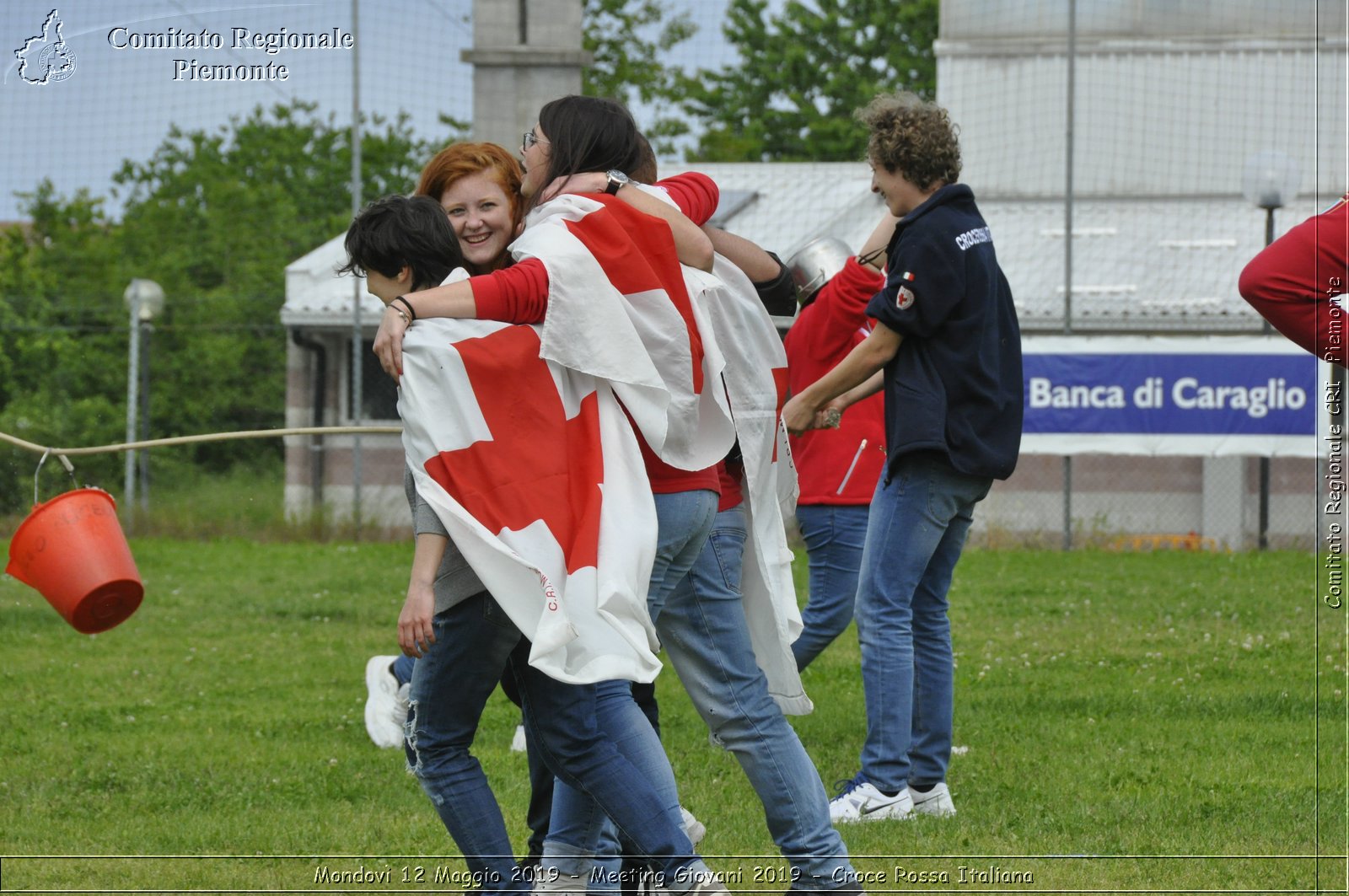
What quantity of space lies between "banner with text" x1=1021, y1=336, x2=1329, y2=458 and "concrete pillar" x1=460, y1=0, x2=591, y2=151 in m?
6.23

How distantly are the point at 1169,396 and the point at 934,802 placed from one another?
812cm

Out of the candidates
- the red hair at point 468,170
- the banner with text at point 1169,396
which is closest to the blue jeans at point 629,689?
the red hair at point 468,170

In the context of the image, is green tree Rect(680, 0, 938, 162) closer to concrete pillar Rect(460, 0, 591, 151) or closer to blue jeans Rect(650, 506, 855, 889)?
concrete pillar Rect(460, 0, 591, 151)

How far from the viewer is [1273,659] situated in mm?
6938

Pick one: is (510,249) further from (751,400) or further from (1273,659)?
(1273,659)

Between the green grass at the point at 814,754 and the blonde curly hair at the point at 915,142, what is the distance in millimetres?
1712

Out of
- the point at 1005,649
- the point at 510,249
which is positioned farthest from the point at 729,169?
the point at 510,249

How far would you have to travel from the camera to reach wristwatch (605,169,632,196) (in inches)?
131

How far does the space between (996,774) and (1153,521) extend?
10.6 metres

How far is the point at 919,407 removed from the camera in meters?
4.33

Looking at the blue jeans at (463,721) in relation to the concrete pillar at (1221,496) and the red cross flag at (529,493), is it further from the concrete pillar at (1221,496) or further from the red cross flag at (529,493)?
the concrete pillar at (1221,496)

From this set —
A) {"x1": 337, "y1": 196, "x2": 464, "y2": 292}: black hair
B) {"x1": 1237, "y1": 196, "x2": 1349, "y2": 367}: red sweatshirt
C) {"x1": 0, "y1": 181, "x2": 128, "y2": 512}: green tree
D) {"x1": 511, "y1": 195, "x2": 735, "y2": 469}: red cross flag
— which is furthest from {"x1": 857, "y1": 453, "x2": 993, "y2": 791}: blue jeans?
{"x1": 0, "y1": 181, "x2": 128, "y2": 512}: green tree

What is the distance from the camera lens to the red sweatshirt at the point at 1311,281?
3098 mm

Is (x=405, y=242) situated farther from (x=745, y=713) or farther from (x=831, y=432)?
(x=831, y=432)
